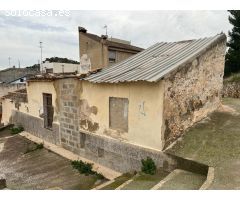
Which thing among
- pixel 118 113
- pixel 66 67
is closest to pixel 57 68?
pixel 66 67

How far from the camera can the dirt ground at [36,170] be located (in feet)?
23.7

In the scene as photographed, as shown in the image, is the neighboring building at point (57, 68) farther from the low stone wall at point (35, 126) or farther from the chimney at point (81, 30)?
the low stone wall at point (35, 126)

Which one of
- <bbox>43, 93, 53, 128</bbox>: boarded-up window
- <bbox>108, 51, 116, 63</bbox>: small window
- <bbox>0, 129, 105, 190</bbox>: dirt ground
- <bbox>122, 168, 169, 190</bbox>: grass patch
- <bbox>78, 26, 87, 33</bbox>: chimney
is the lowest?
<bbox>0, 129, 105, 190</bbox>: dirt ground

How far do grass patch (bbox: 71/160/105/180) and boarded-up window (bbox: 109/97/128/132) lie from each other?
1558 millimetres

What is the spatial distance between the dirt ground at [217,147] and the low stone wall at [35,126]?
18.6ft

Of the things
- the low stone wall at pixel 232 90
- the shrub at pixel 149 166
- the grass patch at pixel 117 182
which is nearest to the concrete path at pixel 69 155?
the grass patch at pixel 117 182

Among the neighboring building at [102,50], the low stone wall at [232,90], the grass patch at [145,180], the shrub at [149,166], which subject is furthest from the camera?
the neighboring building at [102,50]

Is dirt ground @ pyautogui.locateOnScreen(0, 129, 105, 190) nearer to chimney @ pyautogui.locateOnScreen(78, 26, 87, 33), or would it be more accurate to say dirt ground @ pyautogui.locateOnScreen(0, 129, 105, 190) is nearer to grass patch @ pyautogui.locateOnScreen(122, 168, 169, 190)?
grass patch @ pyautogui.locateOnScreen(122, 168, 169, 190)

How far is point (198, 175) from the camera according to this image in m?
5.62

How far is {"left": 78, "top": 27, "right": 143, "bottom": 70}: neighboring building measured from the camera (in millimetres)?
19678

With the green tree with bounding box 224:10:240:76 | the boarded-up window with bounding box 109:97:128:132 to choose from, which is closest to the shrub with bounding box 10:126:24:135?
the boarded-up window with bounding box 109:97:128:132

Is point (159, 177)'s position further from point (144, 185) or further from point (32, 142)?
point (32, 142)

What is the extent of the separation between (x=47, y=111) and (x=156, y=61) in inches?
223

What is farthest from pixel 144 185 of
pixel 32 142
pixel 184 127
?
pixel 32 142
